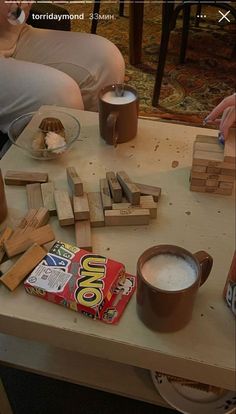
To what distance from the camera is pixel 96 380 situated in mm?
783

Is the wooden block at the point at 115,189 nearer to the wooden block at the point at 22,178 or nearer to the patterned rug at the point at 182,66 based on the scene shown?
the wooden block at the point at 22,178

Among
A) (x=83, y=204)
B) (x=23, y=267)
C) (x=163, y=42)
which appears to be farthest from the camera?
(x=163, y=42)

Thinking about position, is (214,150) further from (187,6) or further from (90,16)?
(90,16)

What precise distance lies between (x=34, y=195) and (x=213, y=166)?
0.32m

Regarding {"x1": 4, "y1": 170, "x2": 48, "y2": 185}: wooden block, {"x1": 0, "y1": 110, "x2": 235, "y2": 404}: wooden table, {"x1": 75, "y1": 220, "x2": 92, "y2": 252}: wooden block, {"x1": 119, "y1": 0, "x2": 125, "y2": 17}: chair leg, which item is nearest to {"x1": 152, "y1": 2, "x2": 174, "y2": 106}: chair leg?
{"x1": 119, "y1": 0, "x2": 125, "y2": 17}: chair leg

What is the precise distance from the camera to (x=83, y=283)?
64 centimetres

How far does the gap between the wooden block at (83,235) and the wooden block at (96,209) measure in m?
0.01

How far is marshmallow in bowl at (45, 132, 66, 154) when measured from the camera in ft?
2.93

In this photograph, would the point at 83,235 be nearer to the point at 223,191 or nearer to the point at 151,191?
the point at 151,191

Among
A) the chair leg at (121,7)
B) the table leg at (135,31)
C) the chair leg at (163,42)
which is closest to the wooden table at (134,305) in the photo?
the chair leg at (163,42)

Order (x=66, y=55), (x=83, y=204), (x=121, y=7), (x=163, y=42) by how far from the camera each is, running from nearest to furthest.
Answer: (x=83, y=204) → (x=66, y=55) → (x=163, y=42) → (x=121, y=7)

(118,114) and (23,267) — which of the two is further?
(118,114)

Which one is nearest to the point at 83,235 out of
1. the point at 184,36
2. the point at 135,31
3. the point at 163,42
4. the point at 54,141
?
the point at 54,141

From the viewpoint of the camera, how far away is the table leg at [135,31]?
6.21ft
